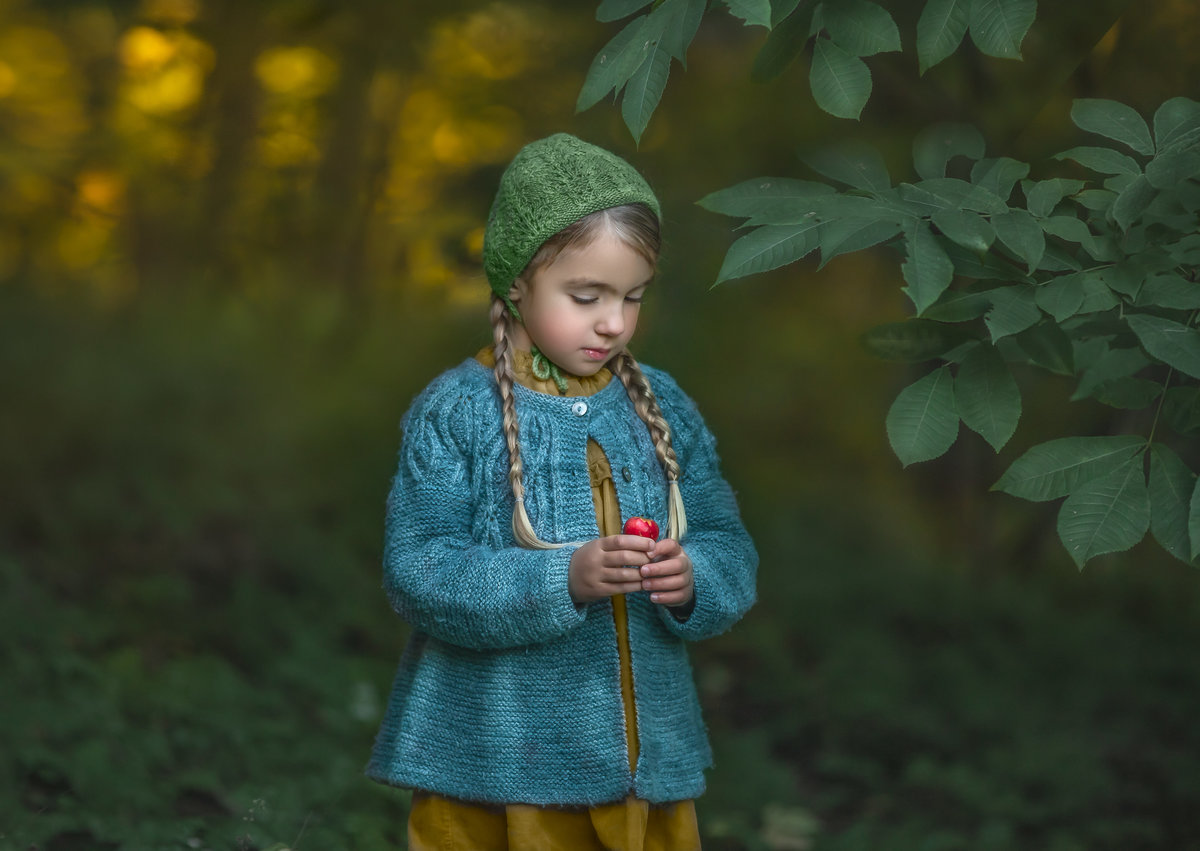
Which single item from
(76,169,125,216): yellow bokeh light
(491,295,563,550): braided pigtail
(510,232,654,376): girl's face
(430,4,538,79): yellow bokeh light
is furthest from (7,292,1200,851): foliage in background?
(430,4,538,79): yellow bokeh light

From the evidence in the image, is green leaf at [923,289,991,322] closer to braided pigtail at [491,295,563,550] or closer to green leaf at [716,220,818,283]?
green leaf at [716,220,818,283]

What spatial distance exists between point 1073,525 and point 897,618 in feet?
13.5

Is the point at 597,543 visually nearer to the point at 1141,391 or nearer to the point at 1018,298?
the point at 1018,298

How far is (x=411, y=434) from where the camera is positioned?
8.29 feet

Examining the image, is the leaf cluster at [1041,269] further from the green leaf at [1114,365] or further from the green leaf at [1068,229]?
the green leaf at [1114,365]

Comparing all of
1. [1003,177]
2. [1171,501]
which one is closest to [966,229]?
[1003,177]

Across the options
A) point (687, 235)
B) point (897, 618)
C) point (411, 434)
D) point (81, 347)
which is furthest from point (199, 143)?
point (411, 434)

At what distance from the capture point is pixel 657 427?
103 inches

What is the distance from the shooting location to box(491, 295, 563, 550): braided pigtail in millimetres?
2402

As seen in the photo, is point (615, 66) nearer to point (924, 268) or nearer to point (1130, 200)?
point (924, 268)

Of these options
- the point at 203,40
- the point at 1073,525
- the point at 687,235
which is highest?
the point at 203,40

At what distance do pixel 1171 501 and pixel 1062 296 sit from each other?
Answer: 0.43m

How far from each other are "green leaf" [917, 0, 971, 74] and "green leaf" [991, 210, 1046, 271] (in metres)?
0.31

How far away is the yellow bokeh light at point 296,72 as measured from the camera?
806 centimetres
